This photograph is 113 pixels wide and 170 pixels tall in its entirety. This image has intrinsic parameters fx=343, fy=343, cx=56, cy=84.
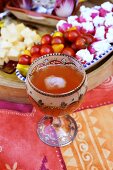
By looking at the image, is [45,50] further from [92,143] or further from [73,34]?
[92,143]

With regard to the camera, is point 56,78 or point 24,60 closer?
point 56,78

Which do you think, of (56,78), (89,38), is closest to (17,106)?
(56,78)

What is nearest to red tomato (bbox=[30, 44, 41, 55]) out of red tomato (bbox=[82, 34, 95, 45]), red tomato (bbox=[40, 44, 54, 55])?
red tomato (bbox=[40, 44, 54, 55])

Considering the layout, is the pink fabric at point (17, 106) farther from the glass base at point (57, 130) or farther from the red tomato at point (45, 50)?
the red tomato at point (45, 50)

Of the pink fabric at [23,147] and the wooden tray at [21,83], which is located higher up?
the wooden tray at [21,83]

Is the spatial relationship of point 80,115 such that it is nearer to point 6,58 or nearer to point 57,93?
point 57,93

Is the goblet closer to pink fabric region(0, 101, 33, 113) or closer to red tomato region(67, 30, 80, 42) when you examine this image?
pink fabric region(0, 101, 33, 113)

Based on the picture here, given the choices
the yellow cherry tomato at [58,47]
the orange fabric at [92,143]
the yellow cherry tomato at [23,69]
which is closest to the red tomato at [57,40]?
the yellow cherry tomato at [58,47]
